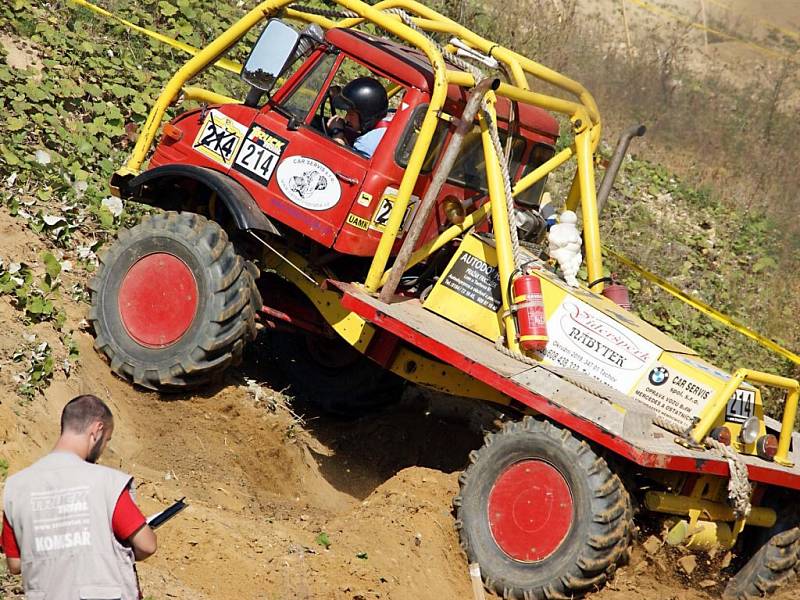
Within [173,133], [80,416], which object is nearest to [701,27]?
[173,133]

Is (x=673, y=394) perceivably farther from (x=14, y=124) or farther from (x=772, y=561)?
(x=14, y=124)

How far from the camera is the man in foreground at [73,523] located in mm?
3623

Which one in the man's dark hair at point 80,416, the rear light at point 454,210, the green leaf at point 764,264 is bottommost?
the man's dark hair at point 80,416

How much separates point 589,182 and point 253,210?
2393 millimetres

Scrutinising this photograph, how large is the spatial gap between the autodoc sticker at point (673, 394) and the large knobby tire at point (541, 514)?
741mm

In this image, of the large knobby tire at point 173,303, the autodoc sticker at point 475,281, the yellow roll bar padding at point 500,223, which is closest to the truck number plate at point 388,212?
the autodoc sticker at point 475,281

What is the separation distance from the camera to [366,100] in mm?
7605

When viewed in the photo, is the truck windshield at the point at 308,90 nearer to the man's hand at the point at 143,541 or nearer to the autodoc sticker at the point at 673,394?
the autodoc sticker at the point at 673,394

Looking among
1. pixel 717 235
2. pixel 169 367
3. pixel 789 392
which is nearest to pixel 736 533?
pixel 789 392

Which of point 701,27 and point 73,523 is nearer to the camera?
point 73,523

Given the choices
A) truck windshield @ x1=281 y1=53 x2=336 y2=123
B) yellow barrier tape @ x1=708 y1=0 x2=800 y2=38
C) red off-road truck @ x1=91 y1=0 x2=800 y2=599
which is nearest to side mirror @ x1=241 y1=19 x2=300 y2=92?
red off-road truck @ x1=91 y1=0 x2=800 y2=599

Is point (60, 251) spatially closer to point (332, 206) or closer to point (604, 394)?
point (332, 206)

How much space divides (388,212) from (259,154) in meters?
0.98

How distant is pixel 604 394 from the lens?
6.42 m
